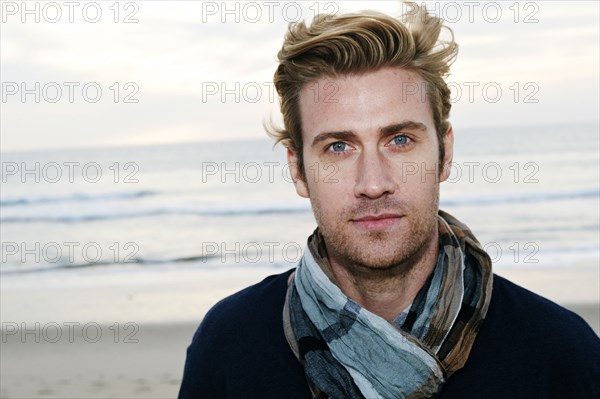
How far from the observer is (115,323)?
850 cm

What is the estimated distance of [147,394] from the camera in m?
6.38

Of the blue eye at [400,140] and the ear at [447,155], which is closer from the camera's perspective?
the blue eye at [400,140]

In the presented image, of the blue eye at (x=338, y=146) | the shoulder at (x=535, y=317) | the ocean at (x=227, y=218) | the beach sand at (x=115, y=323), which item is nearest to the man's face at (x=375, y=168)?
the blue eye at (x=338, y=146)

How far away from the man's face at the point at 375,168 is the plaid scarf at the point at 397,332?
0.12 metres

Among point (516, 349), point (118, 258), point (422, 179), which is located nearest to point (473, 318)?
point (516, 349)

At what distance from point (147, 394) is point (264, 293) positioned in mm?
4236

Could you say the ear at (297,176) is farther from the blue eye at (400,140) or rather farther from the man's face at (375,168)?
the blue eye at (400,140)

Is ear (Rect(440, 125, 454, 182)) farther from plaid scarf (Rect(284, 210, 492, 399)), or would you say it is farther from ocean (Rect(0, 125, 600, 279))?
ocean (Rect(0, 125, 600, 279))

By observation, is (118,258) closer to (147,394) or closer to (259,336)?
(147,394)

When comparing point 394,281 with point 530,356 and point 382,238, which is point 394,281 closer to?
point 382,238

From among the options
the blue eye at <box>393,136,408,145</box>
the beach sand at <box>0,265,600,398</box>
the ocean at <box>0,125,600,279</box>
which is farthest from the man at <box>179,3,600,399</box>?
the ocean at <box>0,125,600,279</box>

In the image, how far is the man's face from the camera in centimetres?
223

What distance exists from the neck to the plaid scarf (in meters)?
0.04

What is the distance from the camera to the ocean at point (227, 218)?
41.5 feet
